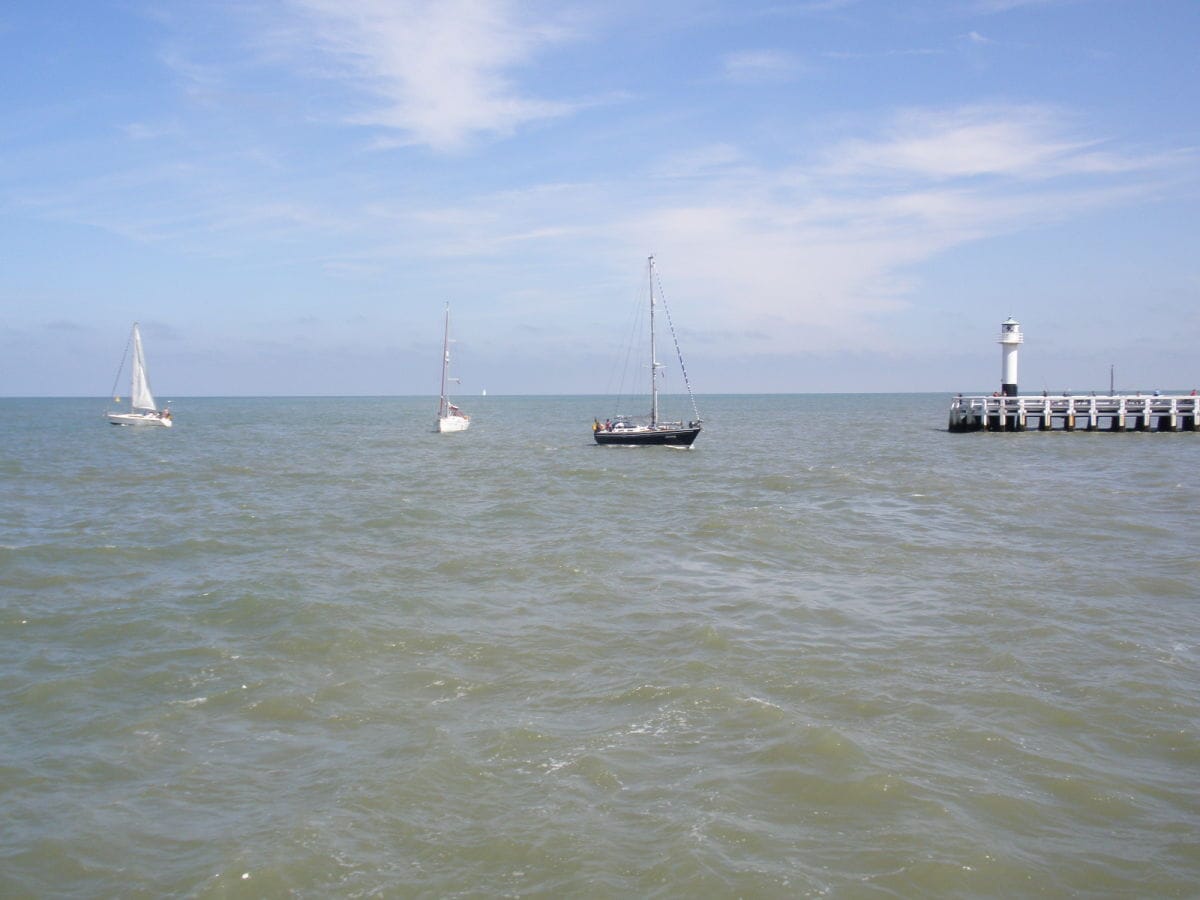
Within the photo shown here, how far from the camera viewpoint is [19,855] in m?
8.41

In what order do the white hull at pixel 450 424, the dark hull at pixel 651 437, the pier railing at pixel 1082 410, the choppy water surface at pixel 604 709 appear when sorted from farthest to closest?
the white hull at pixel 450 424
the pier railing at pixel 1082 410
the dark hull at pixel 651 437
the choppy water surface at pixel 604 709

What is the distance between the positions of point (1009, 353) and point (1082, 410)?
21.4ft

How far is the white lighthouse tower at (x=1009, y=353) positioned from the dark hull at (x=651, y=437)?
25.3 m

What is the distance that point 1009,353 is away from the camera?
65875 millimetres

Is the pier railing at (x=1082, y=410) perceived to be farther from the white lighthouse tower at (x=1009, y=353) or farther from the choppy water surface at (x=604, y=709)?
the choppy water surface at (x=604, y=709)

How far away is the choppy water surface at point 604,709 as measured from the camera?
8281 mm

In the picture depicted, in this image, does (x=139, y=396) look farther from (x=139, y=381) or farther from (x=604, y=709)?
(x=604, y=709)

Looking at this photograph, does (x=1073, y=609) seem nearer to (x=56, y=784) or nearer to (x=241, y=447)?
(x=56, y=784)

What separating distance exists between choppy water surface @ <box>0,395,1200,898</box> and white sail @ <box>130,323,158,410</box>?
6895 centimetres

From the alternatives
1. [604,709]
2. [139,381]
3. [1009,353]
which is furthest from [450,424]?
[604,709]

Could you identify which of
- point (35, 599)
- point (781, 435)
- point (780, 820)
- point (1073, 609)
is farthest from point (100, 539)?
point (781, 435)

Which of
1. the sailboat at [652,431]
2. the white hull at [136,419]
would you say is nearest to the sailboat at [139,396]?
the white hull at [136,419]

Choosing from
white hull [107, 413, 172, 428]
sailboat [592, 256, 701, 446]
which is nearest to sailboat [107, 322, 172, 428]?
white hull [107, 413, 172, 428]

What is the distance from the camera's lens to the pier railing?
61938 millimetres
